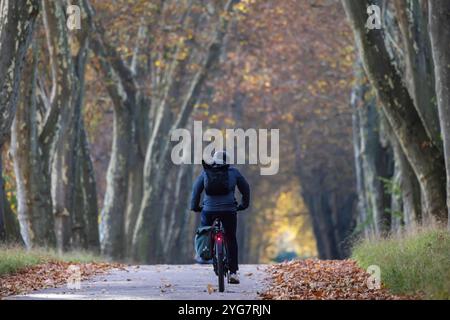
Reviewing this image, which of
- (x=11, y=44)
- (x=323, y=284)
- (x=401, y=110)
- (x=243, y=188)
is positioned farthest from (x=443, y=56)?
(x=11, y=44)

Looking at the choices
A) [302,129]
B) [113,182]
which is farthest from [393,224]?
[302,129]

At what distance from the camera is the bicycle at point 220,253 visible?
14.4m

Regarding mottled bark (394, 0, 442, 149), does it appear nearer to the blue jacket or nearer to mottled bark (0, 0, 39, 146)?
mottled bark (0, 0, 39, 146)

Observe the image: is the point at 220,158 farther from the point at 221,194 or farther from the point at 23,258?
the point at 23,258

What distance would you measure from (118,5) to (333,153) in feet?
77.8

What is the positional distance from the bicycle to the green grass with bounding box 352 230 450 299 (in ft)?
6.49

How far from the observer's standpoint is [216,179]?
1493 centimetres

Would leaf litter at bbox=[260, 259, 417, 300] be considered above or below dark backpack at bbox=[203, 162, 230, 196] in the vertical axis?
below

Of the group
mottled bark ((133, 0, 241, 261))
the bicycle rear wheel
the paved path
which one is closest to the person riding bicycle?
the bicycle rear wheel

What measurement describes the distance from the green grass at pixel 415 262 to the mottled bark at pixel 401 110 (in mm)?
1493

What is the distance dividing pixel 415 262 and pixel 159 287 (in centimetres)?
356

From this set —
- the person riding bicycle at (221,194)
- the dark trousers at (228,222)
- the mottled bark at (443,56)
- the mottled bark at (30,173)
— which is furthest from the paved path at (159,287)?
the mottled bark at (30,173)

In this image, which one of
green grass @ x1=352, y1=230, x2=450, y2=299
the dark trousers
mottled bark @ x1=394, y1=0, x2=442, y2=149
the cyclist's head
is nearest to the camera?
green grass @ x1=352, y1=230, x2=450, y2=299

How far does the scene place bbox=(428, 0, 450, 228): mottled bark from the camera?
1766cm
